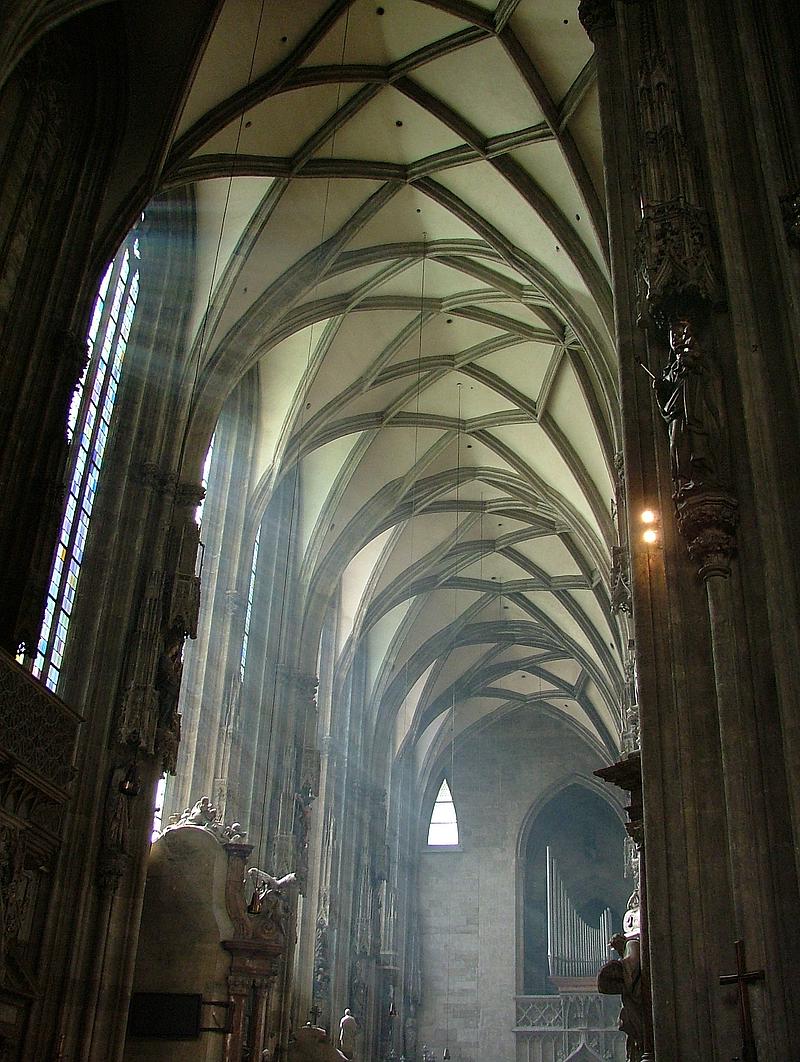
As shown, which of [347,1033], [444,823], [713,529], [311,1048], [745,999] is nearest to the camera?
[745,999]

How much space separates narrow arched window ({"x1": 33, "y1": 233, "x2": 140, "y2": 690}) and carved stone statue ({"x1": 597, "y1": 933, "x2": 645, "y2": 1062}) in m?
7.06

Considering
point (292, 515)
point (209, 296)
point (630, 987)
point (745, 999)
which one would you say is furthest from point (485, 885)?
point (745, 999)

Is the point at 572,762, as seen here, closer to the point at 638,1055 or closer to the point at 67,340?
the point at 638,1055

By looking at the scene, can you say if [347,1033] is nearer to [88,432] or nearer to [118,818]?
[118,818]

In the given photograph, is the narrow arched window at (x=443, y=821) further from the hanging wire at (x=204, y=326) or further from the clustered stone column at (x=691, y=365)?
the clustered stone column at (x=691, y=365)

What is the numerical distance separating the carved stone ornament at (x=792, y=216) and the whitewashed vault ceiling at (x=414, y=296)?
8.39 m

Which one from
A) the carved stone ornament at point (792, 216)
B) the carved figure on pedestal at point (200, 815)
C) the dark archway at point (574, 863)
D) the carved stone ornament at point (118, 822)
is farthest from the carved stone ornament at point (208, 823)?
the dark archway at point (574, 863)

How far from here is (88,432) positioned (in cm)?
1493

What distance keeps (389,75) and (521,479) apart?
1058 centimetres

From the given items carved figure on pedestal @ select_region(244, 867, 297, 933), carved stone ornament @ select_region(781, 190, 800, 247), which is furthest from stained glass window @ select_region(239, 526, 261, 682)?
carved stone ornament @ select_region(781, 190, 800, 247)

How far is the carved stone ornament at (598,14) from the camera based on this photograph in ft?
33.6

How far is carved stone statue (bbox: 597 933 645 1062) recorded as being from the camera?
11625mm

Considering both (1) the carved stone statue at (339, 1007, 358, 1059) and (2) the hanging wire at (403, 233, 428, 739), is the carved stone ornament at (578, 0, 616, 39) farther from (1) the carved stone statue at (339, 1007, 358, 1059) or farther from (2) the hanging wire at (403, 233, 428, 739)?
(1) the carved stone statue at (339, 1007, 358, 1059)

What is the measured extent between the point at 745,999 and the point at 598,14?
8.12 metres
